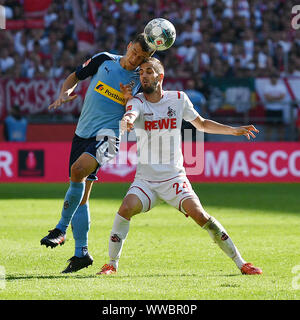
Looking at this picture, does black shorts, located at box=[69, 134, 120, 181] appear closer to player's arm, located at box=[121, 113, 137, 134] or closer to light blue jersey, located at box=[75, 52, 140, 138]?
light blue jersey, located at box=[75, 52, 140, 138]

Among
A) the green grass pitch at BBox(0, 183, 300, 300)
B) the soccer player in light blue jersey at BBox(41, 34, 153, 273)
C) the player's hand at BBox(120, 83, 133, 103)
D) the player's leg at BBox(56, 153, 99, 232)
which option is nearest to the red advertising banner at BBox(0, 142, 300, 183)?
the green grass pitch at BBox(0, 183, 300, 300)

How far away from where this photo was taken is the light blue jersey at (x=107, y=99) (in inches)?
319

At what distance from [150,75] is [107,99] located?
0.76 meters

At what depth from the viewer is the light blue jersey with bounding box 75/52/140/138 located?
8102mm

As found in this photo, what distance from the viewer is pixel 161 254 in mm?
9039

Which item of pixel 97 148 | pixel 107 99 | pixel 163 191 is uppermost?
pixel 107 99

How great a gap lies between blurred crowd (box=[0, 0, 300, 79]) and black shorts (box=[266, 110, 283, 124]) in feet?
5.12

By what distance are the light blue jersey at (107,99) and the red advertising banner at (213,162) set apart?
11.8m

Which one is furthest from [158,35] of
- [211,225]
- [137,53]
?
[211,225]

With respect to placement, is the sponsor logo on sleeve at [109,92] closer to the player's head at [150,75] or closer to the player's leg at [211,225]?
the player's head at [150,75]

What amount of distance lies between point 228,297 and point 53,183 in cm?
1423

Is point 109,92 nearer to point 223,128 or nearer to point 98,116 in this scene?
point 98,116
